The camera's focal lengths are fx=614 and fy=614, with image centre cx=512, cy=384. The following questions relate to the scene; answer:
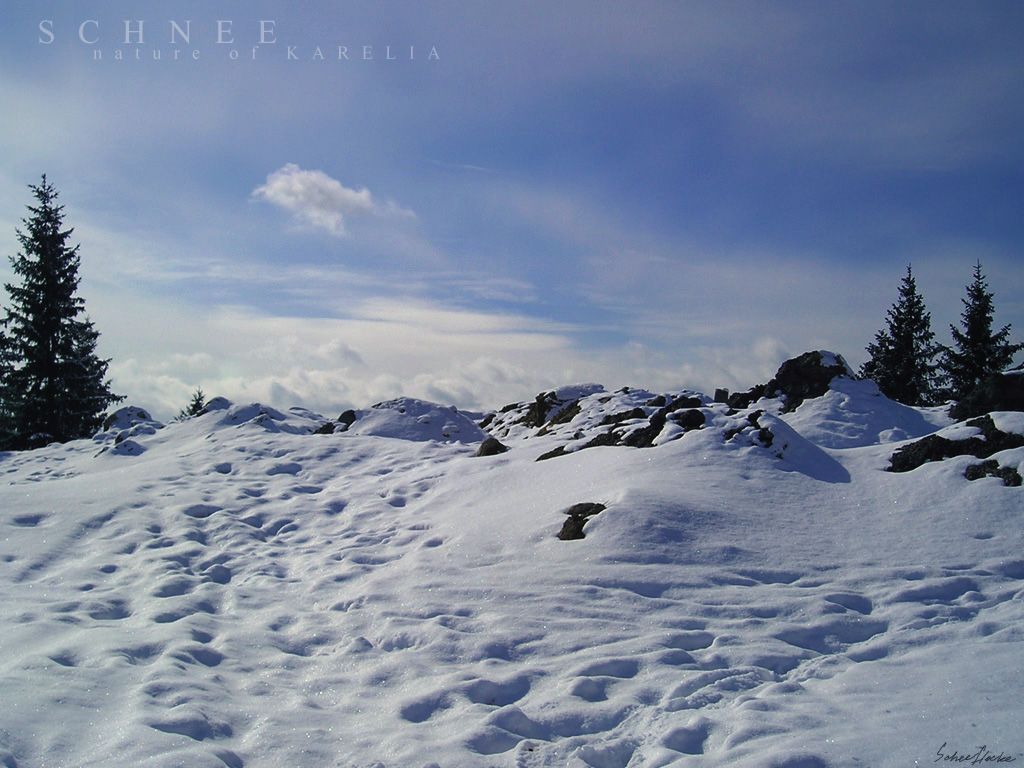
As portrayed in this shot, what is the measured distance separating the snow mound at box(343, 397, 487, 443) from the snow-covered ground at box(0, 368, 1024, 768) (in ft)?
21.0

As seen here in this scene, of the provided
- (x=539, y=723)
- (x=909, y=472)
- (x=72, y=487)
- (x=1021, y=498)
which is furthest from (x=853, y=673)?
(x=72, y=487)

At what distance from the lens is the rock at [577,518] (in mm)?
8219

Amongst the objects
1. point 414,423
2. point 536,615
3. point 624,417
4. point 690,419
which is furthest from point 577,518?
point 414,423

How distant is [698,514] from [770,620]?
232 centimetres

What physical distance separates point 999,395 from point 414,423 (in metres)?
14.7

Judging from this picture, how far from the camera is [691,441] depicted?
10961mm

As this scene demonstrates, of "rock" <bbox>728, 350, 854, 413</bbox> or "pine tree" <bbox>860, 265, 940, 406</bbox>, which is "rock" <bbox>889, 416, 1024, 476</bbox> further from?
"pine tree" <bbox>860, 265, 940, 406</bbox>

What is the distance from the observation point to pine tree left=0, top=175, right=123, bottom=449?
26.5 m

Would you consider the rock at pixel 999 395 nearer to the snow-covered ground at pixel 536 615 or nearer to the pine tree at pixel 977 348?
the snow-covered ground at pixel 536 615

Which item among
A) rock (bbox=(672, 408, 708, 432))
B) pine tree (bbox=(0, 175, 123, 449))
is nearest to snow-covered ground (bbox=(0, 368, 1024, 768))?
rock (bbox=(672, 408, 708, 432))

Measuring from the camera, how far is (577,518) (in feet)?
28.1

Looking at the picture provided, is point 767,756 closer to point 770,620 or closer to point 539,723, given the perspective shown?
point 539,723

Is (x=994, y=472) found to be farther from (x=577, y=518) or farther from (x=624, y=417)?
(x=624, y=417)

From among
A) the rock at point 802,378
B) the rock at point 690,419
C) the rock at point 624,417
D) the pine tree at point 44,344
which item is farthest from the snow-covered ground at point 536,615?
the pine tree at point 44,344
